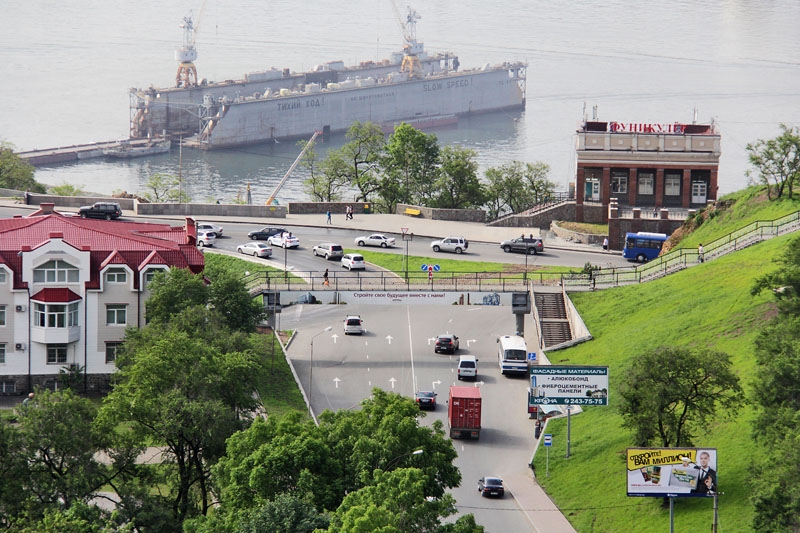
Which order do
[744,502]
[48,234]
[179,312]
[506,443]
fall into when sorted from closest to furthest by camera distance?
[744,502] → [506,443] → [179,312] → [48,234]

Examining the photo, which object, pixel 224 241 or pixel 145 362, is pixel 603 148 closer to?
pixel 224 241

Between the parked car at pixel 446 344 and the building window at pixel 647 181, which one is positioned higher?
the building window at pixel 647 181

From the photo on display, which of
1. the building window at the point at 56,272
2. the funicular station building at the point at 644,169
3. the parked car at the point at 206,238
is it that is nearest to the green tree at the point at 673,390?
the building window at the point at 56,272

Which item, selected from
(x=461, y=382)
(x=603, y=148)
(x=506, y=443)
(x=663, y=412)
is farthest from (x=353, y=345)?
(x=603, y=148)

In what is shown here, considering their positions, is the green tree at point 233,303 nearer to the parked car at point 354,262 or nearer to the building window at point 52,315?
the building window at point 52,315

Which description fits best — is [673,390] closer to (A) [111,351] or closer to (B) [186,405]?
(B) [186,405]

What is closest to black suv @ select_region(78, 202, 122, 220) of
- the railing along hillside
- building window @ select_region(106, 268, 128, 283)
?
building window @ select_region(106, 268, 128, 283)

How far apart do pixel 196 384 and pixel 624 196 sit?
65208 mm

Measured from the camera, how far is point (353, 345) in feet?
289

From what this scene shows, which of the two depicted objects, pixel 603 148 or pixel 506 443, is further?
pixel 603 148

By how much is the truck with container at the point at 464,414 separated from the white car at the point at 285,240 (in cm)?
3758

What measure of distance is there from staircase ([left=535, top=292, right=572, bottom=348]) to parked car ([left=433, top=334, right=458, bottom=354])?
18.2 ft

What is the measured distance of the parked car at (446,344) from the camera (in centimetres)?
8544

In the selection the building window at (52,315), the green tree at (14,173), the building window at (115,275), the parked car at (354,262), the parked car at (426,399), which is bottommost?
the parked car at (426,399)
